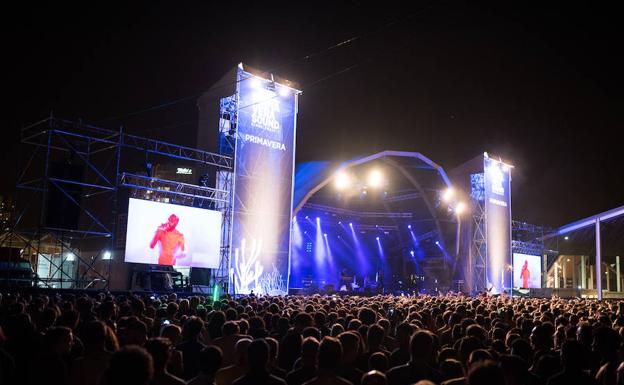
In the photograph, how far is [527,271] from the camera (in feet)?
149

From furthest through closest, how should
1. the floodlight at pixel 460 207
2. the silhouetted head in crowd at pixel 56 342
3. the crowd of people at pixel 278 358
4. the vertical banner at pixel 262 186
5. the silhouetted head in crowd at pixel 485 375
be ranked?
the floodlight at pixel 460 207
the vertical banner at pixel 262 186
the silhouetted head in crowd at pixel 56 342
the crowd of people at pixel 278 358
the silhouetted head in crowd at pixel 485 375

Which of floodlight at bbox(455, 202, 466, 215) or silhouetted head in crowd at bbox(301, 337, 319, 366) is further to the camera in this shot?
floodlight at bbox(455, 202, 466, 215)

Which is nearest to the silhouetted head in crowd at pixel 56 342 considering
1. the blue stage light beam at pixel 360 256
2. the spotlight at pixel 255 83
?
the spotlight at pixel 255 83

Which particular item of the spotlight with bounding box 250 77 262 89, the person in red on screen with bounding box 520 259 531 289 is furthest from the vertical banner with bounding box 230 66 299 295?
the person in red on screen with bounding box 520 259 531 289

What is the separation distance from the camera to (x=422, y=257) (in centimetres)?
4941

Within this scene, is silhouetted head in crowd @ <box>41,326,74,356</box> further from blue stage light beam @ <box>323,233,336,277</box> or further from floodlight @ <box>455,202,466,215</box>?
blue stage light beam @ <box>323,233,336,277</box>

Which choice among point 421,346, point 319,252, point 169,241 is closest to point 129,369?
point 421,346

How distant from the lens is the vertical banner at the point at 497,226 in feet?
127

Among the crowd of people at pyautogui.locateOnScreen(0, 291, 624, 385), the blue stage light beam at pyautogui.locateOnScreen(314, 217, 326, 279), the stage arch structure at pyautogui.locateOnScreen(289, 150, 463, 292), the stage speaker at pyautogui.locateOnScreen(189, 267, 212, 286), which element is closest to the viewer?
the crowd of people at pyautogui.locateOnScreen(0, 291, 624, 385)

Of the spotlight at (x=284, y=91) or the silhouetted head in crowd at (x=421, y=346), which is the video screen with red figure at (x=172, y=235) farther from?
the silhouetted head in crowd at (x=421, y=346)

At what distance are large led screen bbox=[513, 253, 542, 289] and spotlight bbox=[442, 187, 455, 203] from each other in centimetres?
753

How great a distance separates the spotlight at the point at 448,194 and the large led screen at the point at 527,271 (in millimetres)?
7534

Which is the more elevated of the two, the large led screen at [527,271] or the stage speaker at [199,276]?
the large led screen at [527,271]

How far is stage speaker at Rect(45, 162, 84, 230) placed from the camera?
2194 cm
